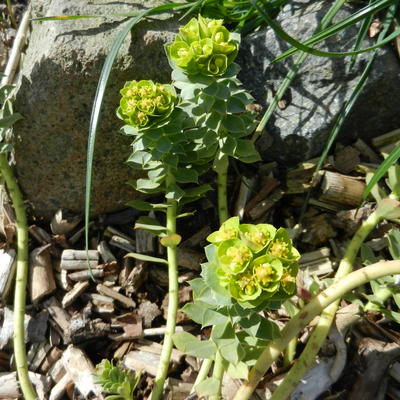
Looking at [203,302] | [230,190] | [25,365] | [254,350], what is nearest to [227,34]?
[230,190]

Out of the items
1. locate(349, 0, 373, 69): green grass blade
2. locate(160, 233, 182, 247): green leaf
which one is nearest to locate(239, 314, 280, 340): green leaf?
locate(160, 233, 182, 247): green leaf

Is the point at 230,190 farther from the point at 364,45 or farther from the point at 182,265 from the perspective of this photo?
the point at 364,45

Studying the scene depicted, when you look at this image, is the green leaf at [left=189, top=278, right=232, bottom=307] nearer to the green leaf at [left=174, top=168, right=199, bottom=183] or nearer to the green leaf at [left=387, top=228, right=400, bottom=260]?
the green leaf at [left=174, top=168, right=199, bottom=183]

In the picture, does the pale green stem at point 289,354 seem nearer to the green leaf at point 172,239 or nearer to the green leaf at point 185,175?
the green leaf at point 172,239

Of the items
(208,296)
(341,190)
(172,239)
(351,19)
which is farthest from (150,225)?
(351,19)

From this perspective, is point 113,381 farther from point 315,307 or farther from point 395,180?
point 395,180
